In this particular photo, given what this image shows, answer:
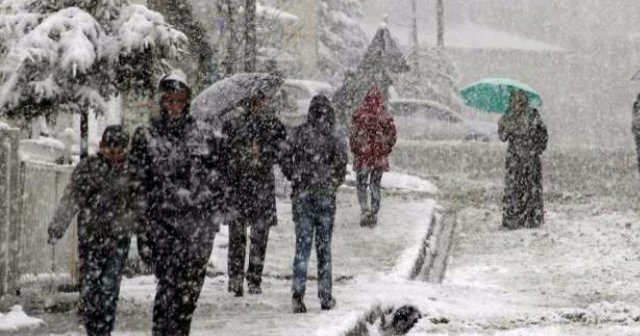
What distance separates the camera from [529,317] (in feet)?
32.3

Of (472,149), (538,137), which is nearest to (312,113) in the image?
(538,137)

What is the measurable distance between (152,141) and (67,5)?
3736 mm

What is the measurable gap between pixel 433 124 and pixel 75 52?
24.6 metres

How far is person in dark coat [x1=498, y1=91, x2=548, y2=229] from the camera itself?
16156 millimetres

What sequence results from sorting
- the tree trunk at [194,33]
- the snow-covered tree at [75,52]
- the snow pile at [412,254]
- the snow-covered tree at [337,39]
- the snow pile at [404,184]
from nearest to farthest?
the snow-covered tree at [75,52]
the snow pile at [412,254]
the tree trunk at [194,33]
the snow pile at [404,184]
the snow-covered tree at [337,39]

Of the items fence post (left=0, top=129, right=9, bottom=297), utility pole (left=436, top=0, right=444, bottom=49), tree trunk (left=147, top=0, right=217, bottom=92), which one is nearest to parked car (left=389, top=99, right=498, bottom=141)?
tree trunk (left=147, top=0, right=217, bottom=92)

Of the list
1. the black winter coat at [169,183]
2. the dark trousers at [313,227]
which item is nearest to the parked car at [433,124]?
the dark trousers at [313,227]

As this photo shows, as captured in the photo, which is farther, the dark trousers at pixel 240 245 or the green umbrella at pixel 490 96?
the green umbrella at pixel 490 96

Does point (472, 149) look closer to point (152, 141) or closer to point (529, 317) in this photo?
point (529, 317)

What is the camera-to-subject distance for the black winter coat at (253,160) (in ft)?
33.7

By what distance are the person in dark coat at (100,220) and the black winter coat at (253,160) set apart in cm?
244

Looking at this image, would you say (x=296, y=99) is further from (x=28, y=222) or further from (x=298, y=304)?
(x=298, y=304)

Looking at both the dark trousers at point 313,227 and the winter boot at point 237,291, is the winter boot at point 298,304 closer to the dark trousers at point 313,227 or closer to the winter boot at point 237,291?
the dark trousers at point 313,227

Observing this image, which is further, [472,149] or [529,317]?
[472,149]
